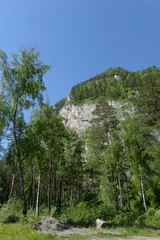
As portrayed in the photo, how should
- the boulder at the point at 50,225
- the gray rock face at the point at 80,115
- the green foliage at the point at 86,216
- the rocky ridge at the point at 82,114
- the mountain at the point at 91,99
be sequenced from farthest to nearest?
the mountain at the point at 91,99 < the gray rock face at the point at 80,115 < the rocky ridge at the point at 82,114 < the green foliage at the point at 86,216 < the boulder at the point at 50,225

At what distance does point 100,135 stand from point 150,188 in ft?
30.1

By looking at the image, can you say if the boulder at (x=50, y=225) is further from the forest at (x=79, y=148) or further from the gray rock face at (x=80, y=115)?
the gray rock face at (x=80, y=115)

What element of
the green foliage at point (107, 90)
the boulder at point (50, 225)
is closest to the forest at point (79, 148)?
the boulder at point (50, 225)

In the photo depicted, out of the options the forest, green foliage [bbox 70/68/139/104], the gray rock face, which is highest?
green foliage [bbox 70/68/139/104]

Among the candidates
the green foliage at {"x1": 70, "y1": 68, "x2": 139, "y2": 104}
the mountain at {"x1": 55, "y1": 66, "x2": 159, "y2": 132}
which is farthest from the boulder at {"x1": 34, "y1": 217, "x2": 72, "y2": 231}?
the green foliage at {"x1": 70, "y1": 68, "x2": 139, "y2": 104}

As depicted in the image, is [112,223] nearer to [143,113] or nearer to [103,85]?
[143,113]

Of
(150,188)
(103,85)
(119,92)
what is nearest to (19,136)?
(150,188)

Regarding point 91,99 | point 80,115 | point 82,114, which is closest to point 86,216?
point 80,115

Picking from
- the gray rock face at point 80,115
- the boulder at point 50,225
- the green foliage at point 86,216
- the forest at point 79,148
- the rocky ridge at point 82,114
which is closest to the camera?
the boulder at point 50,225

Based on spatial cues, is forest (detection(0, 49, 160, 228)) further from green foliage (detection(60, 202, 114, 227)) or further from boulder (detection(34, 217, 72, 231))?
boulder (detection(34, 217, 72, 231))

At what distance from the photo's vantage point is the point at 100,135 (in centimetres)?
2514

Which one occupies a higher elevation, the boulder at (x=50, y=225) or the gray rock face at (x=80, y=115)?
the gray rock face at (x=80, y=115)

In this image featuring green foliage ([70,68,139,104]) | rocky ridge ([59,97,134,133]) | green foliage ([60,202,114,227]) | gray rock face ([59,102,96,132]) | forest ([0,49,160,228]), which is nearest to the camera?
green foliage ([60,202,114,227])

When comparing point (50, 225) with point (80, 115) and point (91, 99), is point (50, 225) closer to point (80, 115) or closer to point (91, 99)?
point (80, 115)
